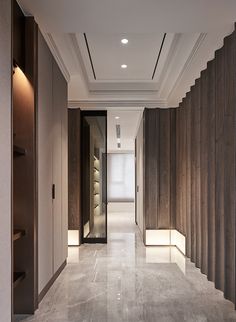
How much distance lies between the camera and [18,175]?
3.11 meters

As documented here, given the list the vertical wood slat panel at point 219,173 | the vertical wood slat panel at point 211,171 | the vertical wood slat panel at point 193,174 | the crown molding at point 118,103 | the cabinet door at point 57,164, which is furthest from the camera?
the crown molding at point 118,103

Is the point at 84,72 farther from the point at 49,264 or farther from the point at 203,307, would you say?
the point at 203,307

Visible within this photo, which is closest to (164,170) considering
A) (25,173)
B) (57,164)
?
(57,164)

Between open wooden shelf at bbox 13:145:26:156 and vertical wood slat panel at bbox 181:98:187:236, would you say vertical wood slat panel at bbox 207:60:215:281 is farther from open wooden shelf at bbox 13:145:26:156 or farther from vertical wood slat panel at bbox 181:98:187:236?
open wooden shelf at bbox 13:145:26:156

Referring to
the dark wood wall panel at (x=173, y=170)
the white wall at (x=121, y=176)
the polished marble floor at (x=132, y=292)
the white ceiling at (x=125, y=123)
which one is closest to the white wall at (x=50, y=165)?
the polished marble floor at (x=132, y=292)

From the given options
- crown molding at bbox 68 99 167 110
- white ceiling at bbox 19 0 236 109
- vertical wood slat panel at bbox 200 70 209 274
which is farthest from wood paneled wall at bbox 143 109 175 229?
vertical wood slat panel at bbox 200 70 209 274

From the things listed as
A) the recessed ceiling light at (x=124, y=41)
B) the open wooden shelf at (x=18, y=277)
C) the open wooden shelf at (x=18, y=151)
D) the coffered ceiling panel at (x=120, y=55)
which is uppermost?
the recessed ceiling light at (x=124, y=41)

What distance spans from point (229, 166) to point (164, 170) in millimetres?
2990

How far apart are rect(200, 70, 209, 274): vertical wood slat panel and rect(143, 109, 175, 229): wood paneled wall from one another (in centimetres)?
185

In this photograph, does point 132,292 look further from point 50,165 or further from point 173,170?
point 173,170

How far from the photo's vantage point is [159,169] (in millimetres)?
6316

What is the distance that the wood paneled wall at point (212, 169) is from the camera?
3.31 meters

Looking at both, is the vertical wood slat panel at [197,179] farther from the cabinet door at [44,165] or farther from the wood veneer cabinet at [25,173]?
the wood veneer cabinet at [25,173]

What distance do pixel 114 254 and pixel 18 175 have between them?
9.76 feet
